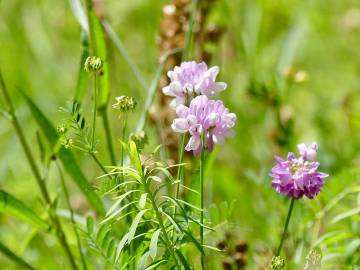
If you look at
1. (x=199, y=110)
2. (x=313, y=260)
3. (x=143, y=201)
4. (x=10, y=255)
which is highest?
(x=199, y=110)

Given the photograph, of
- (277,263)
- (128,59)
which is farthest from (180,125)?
(128,59)

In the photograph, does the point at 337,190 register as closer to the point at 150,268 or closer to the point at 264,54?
the point at 150,268

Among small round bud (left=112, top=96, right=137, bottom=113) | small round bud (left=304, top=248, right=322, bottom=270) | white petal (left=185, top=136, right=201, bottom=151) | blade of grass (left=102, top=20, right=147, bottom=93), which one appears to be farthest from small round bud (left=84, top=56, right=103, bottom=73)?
blade of grass (left=102, top=20, right=147, bottom=93)

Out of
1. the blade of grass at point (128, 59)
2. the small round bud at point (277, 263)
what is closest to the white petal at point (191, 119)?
the small round bud at point (277, 263)

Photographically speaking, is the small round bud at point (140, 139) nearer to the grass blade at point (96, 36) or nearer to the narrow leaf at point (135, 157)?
the narrow leaf at point (135, 157)

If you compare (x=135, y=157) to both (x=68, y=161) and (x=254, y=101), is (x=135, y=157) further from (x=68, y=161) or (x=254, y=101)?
(x=254, y=101)

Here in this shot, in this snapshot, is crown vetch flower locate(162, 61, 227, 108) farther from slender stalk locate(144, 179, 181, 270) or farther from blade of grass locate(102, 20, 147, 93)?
blade of grass locate(102, 20, 147, 93)
